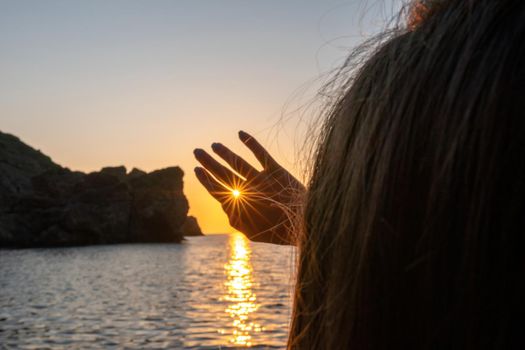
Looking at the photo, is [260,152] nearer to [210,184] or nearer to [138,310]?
[210,184]

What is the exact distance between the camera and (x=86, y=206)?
91.6 m

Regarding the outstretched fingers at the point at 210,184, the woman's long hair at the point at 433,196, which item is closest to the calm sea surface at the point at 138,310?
the outstretched fingers at the point at 210,184

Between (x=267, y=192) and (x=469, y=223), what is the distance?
0.88 m

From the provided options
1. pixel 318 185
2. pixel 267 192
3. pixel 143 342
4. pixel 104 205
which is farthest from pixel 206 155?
pixel 104 205

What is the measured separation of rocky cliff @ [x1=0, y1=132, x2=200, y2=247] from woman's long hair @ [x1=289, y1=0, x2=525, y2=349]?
92315 mm

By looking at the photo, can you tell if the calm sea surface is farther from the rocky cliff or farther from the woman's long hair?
the rocky cliff

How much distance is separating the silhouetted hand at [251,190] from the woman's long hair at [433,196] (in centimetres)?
61

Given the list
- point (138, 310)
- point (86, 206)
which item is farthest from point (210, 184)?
point (86, 206)

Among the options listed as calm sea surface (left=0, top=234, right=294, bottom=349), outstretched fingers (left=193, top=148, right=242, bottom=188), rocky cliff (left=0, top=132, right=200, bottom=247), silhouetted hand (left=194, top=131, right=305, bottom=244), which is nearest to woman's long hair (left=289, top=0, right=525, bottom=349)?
silhouetted hand (left=194, top=131, right=305, bottom=244)

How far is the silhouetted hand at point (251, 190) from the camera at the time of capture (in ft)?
4.46

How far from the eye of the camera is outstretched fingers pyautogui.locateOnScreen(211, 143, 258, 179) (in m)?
1.38

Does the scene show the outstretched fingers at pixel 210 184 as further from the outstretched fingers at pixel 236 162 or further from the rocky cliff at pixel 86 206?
the rocky cliff at pixel 86 206

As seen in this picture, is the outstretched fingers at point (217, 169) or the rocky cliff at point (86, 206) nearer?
the outstretched fingers at point (217, 169)

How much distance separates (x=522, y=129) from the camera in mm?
511
